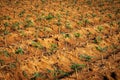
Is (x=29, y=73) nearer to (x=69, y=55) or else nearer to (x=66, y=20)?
(x=69, y=55)

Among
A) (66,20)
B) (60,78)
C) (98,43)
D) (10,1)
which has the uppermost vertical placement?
(10,1)

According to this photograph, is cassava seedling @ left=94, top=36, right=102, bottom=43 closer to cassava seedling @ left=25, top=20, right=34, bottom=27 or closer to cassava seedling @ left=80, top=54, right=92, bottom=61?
cassava seedling @ left=80, top=54, right=92, bottom=61

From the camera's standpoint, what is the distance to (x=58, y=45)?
770 cm

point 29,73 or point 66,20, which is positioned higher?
point 66,20

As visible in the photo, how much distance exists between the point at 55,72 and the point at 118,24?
568 cm

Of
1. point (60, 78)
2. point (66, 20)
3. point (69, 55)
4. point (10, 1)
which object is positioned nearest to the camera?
point (60, 78)

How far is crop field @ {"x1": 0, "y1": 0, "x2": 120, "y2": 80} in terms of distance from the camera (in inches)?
232

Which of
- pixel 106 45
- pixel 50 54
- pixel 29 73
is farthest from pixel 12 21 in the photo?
pixel 106 45

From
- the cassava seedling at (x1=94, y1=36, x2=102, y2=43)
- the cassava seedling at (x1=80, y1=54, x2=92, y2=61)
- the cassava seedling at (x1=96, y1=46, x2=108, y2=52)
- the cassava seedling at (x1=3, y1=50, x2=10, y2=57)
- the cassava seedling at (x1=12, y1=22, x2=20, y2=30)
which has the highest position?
the cassava seedling at (x1=12, y1=22, x2=20, y2=30)

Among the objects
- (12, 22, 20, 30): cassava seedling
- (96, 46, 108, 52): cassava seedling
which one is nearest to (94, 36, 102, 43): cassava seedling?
(96, 46, 108, 52): cassava seedling

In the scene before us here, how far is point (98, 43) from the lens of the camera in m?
7.78

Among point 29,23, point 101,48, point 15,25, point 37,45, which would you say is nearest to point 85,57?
point 101,48

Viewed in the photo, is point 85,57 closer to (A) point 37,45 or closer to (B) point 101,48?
(B) point 101,48

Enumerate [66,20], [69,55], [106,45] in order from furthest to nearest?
[66,20]
[106,45]
[69,55]
